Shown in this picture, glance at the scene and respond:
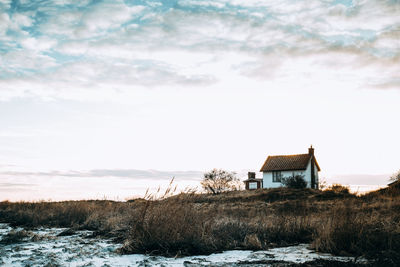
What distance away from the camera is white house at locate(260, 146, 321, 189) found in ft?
134

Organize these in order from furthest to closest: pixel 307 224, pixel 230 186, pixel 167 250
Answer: pixel 230 186 < pixel 307 224 < pixel 167 250

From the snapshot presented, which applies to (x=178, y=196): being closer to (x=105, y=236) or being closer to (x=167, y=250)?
(x=167, y=250)

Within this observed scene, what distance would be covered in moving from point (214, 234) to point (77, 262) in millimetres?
2828

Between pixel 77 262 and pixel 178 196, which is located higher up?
pixel 178 196

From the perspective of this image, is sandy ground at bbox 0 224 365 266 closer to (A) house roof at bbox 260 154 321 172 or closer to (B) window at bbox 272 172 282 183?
(A) house roof at bbox 260 154 321 172

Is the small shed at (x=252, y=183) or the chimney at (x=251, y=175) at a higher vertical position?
the chimney at (x=251, y=175)

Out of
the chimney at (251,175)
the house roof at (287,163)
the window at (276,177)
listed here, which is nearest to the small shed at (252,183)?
the chimney at (251,175)

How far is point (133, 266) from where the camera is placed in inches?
189

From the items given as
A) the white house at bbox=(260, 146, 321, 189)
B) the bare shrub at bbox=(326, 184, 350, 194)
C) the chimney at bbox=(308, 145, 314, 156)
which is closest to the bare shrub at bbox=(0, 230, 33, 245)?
the bare shrub at bbox=(326, 184, 350, 194)

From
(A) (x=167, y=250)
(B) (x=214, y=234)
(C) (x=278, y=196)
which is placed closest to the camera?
(A) (x=167, y=250)

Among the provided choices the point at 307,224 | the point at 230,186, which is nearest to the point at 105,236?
the point at 307,224

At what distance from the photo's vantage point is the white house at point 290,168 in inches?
1608

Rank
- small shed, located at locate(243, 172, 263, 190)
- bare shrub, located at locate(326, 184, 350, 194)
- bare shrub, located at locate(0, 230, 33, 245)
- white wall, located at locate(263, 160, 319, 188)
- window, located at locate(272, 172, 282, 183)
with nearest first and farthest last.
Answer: bare shrub, located at locate(0, 230, 33, 245), bare shrub, located at locate(326, 184, 350, 194), white wall, located at locate(263, 160, 319, 188), window, located at locate(272, 172, 282, 183), small shed, located at locate(243, 172, 263, 190)

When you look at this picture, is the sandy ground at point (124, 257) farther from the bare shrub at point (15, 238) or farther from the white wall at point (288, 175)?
the white wall at point (288, 175)
